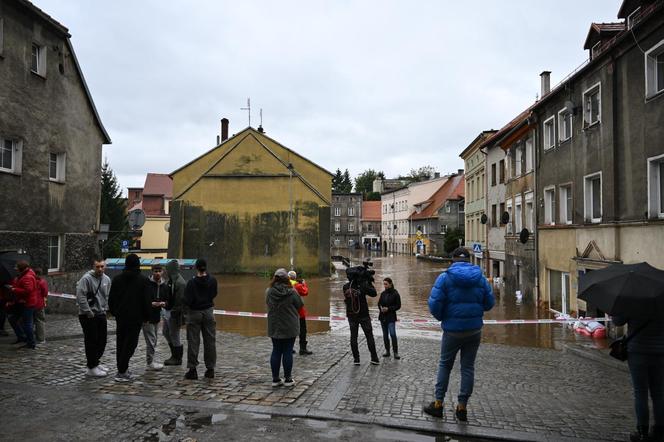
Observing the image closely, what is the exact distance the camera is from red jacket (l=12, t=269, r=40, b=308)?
948 cm

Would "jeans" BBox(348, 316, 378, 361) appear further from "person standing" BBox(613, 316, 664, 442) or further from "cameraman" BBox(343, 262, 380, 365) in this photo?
"person standing" BBox(613, 316, 664, 442)

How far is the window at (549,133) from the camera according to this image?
20.2m

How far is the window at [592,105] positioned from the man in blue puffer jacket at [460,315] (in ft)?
39.6

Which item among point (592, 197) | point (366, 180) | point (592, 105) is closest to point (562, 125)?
point (592, 105)

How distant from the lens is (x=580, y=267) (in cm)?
1667

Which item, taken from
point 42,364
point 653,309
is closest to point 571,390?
point 653,309

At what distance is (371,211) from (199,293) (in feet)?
336

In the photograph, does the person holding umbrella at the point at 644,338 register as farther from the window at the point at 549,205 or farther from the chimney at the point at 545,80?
the chimney at the point at 545,80

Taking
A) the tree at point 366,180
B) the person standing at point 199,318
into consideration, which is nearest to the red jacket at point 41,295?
the person standing at point 199,318

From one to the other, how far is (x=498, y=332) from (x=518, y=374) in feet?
25.1

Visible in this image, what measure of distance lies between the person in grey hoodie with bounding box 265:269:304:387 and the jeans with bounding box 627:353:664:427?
13.5ft

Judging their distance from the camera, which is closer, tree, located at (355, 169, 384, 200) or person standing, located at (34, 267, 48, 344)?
person standing, located at (34, 267, 48, 344)

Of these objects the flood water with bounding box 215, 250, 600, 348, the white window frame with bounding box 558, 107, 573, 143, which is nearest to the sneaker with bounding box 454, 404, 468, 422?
the flood water with bounding box 215, 250, 600, 348

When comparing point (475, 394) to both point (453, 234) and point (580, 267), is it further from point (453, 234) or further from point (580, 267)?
point (453, 234)
